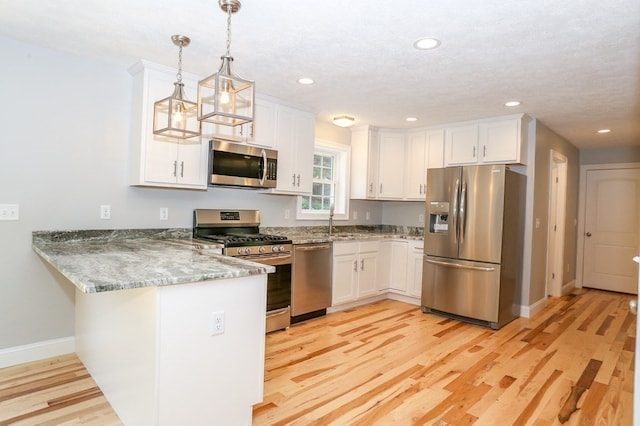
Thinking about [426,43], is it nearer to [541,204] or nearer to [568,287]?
[541,204]

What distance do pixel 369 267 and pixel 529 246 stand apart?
183cm

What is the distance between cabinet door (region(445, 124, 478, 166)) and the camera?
4535 mm

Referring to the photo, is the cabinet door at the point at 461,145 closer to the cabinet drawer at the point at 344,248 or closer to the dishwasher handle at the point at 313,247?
the cabinet drawer at the point at 344,248

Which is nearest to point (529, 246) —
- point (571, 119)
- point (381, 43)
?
point (571, 119)

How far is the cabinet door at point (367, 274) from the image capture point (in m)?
4.59

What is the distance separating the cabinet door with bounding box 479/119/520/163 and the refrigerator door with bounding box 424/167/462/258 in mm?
527

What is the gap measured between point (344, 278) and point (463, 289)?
4.18 feet

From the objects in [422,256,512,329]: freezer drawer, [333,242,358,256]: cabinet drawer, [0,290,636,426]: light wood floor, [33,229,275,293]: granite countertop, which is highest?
[33,229,275,293]: granite countertop

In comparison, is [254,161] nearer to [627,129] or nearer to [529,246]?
[529,246]

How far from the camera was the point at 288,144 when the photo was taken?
4.11m

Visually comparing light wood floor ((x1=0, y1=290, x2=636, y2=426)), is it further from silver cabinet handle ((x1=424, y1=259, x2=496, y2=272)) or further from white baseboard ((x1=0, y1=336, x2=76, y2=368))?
silver cabinet handle ((x1=424, y1=259, x2=496, y2=272))

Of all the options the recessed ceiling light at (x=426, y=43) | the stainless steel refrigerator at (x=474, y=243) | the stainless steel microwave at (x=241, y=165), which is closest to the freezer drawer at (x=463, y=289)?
the stainless steel refrigerator at (x=474, y=243)

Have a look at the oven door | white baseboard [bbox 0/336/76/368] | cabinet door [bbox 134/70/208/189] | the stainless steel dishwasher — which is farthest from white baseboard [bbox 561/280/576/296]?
white baseboard [bbox 0/336/76/368]

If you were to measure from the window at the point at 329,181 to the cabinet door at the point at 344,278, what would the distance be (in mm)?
743
